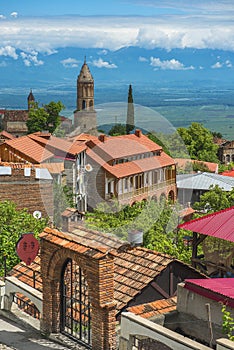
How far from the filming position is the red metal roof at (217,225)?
20019 mm

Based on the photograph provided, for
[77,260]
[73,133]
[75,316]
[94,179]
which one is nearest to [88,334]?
[75,316]

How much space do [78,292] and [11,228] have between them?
978cm

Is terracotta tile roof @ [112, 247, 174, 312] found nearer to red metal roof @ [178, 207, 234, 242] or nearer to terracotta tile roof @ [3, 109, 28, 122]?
red metal roof @ [178, 207, 234, 242]

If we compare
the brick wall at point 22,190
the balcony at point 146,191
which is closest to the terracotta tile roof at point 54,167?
the brick wall at point 22,190

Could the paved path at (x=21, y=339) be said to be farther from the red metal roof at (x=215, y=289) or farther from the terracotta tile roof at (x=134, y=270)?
the red metal roof at (x=215, y=289)

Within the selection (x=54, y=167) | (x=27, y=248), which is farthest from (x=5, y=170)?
(x=27, y=248)

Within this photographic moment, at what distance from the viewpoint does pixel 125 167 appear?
17953 mm

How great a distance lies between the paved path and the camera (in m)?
13.8

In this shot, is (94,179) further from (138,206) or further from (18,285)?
(18,285)

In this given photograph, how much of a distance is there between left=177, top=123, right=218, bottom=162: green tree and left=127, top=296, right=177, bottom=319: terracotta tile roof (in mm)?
71335

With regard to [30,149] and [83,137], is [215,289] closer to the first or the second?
[83,137]

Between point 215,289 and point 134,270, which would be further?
point 134,270

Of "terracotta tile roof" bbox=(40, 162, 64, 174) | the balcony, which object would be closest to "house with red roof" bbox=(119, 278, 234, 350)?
the balcony

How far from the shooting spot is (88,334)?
13727mm
